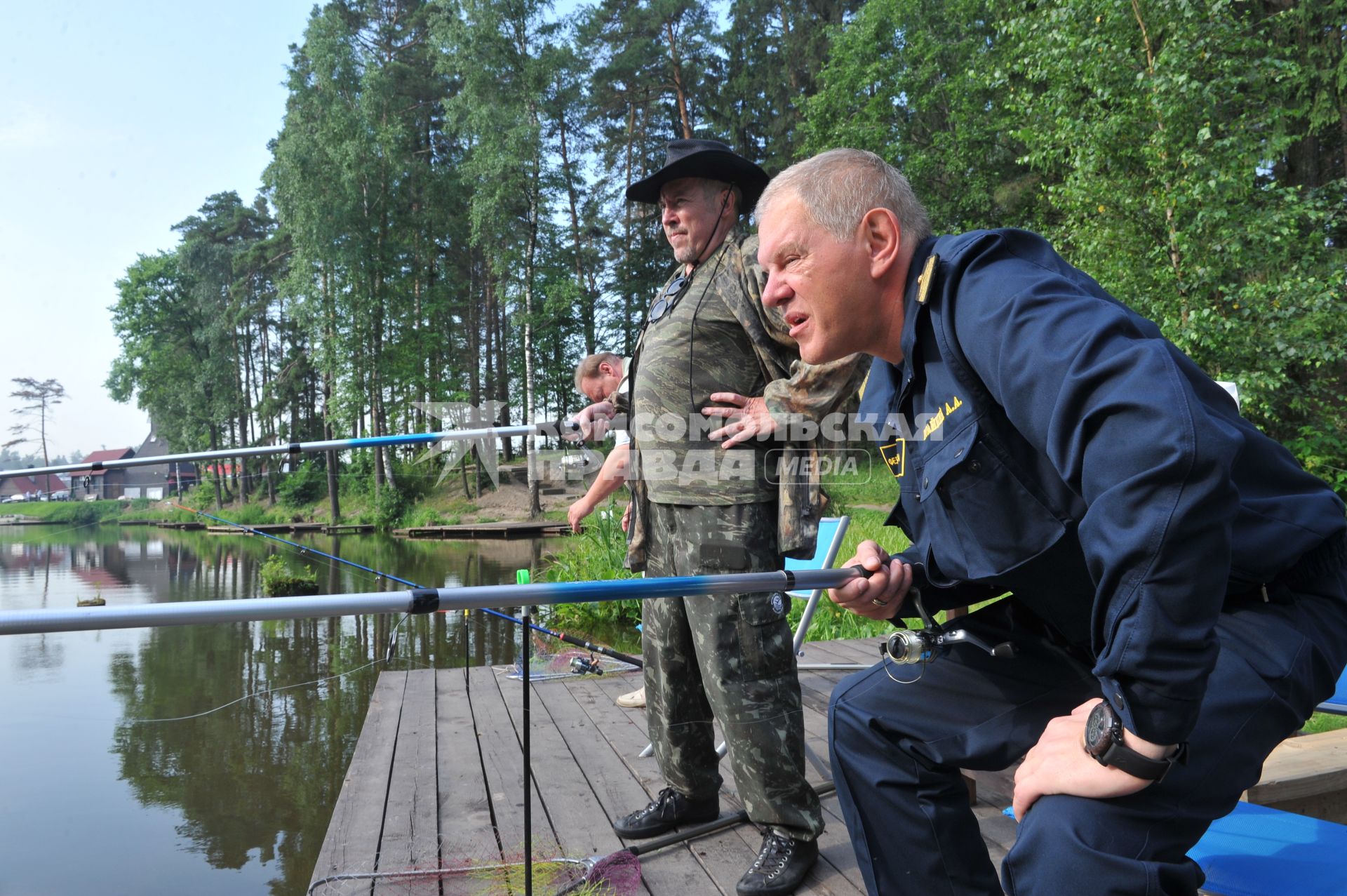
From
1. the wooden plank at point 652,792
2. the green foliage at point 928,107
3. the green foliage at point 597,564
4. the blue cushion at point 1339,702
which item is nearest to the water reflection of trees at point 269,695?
the green foliage at point 597,564

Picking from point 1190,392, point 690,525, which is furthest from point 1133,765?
point 690,525

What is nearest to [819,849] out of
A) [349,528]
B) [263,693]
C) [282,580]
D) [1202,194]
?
[263,693]

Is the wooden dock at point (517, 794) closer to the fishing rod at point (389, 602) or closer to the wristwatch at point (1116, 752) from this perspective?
the fishing rod at point (389, 602)

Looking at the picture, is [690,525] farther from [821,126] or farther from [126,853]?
[821,126]

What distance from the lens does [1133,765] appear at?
1.01 meters

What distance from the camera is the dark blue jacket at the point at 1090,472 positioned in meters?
0.94

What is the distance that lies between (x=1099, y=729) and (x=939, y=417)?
52 cm

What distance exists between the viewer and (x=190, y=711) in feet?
21.4

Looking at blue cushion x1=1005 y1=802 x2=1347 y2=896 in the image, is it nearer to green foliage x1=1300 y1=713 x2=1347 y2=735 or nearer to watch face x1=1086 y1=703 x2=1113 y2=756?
watch face x1=1086 y1=703 x2=1113 y2=756

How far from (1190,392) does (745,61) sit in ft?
89.6

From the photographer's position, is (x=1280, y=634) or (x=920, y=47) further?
(x=920, y=47)

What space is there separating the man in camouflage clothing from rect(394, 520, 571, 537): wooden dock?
8.27 meters

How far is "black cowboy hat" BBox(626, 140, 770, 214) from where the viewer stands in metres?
2.48

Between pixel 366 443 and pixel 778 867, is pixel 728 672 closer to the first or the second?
pixel 778 867
